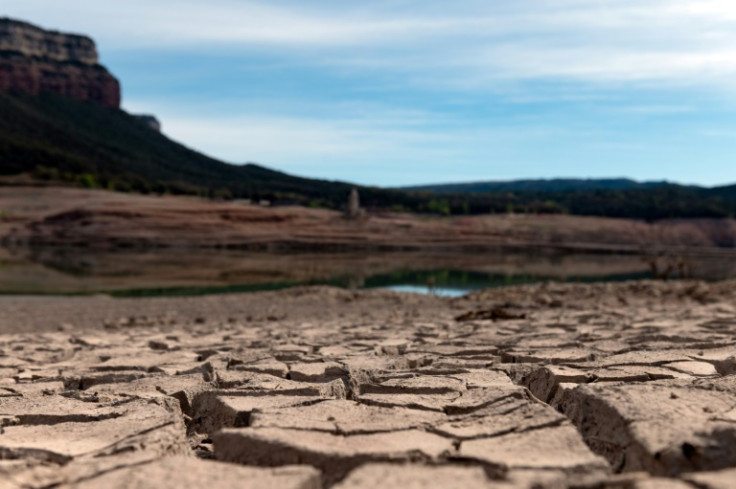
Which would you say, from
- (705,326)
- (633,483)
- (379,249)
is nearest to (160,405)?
(633,483)

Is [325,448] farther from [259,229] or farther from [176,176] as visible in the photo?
[176,176]

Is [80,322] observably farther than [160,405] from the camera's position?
Yes

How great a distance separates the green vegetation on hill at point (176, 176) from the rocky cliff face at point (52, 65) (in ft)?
32.0

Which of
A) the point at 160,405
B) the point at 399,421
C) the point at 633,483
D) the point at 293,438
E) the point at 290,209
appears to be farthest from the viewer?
the point at 290,209

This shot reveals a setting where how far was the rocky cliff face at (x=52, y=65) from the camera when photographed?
106 meters

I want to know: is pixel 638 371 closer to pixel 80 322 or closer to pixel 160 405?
pixel 160 405

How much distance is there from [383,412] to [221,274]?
2290 cm

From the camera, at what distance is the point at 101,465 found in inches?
75.9

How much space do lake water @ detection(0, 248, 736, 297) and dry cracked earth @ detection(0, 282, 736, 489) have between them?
13023 millimetres

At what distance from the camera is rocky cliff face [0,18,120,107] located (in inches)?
4186

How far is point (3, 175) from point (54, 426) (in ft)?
226

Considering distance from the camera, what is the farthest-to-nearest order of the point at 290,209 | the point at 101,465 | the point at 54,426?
1. the point at 290,209
2. the point at 54,426
3. the point at 101,465

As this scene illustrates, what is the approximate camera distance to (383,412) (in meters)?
2.47

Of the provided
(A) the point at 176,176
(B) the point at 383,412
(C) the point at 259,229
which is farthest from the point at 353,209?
(B) the point at 383,412
